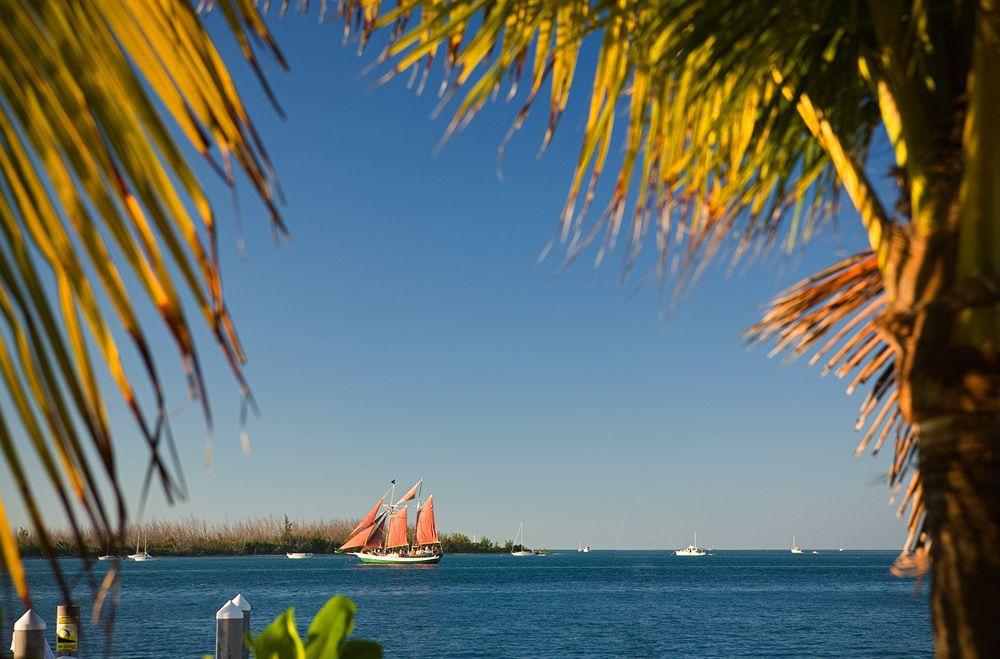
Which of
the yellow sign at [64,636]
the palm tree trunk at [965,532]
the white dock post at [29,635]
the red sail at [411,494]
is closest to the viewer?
the palm tree trunk at [965,532]

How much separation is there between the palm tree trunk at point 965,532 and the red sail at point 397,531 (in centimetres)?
7794

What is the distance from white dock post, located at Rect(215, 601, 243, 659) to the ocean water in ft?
63.7

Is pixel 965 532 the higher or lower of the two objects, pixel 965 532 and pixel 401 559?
the higher

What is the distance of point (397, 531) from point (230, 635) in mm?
78842

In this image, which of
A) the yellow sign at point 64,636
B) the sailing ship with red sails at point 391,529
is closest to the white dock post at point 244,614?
the yellow sign at point 64,636

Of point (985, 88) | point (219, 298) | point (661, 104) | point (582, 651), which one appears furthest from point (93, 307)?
point (582, 651)

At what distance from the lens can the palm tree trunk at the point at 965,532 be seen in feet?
4.28

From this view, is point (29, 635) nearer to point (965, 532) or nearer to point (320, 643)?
point (320, 643)

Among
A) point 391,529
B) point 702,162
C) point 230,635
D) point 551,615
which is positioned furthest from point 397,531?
point 702,162

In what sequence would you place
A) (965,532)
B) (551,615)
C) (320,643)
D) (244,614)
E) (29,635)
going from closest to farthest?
(965,532)
(320,643)
(29,635)
(244,614)
(551,615)

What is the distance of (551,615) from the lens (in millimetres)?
45438

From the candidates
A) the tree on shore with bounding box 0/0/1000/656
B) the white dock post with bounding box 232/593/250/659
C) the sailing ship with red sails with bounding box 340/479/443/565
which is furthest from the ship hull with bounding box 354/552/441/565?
the tree on shore with bounding box 0/0/1000/656

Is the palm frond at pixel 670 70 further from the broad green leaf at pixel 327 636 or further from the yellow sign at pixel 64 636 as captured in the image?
the yellow sign at pixel 64 636

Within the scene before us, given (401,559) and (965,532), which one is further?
(401,559)
